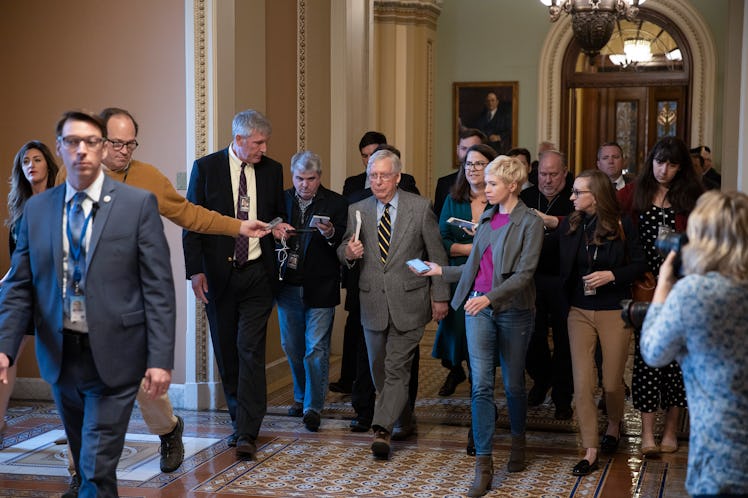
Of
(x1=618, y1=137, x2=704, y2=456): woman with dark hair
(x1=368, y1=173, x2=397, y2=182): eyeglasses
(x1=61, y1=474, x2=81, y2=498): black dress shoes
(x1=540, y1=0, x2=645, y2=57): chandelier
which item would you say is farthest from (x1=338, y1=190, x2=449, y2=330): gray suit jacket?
(x1=540, y1=0, x2=645, y2=57): chandelier

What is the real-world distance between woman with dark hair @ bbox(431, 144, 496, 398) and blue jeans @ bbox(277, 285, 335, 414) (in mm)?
781

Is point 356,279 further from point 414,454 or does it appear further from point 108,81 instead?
point 108,81

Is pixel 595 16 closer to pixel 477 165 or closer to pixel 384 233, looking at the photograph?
pixel 477 165

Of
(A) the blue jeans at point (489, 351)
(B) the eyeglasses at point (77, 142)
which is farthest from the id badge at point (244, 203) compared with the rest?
(B) the eyeglasses at point (77, 142)

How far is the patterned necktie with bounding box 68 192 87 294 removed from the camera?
3.83 m

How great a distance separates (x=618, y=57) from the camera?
50.3 ft

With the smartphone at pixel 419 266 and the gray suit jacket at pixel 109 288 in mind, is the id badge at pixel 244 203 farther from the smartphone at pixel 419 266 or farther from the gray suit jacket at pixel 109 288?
the gray suit jacket at pixel 109 288

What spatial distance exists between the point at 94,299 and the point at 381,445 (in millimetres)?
2641

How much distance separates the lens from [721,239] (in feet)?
10.1

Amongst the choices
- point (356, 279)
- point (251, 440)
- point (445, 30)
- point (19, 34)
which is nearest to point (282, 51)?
point (19, 34)

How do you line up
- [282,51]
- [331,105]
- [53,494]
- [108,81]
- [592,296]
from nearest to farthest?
[53,494] < [592,296] < [108,81] < [282,51] < [331,105]

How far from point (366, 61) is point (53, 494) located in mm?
6243

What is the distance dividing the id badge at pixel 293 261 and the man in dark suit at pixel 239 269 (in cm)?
66

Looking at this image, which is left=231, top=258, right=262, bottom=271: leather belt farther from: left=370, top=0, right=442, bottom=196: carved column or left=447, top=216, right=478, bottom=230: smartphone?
left=370, top=0, right=442, bottom=196: carved column
